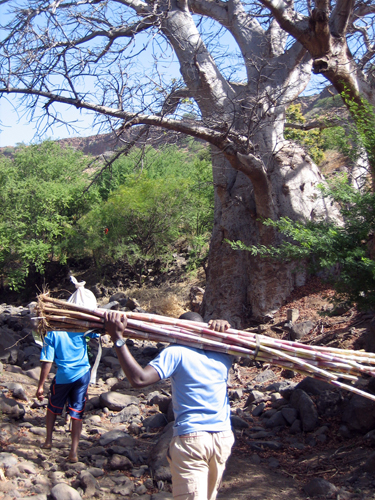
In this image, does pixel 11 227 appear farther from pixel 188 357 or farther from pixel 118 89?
pixel 188 357

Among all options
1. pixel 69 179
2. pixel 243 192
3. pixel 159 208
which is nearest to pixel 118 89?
pixel 243 192

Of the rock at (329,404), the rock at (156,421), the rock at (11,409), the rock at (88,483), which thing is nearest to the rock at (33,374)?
the rock at (11,409)

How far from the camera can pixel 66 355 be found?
4.43m

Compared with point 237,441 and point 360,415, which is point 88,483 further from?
point 360,415

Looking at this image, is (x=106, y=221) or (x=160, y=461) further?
(x=106, y=221)

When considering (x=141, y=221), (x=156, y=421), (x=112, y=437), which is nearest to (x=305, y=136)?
(x=141, y=221)

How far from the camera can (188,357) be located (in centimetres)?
271

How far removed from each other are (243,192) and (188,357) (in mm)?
7110

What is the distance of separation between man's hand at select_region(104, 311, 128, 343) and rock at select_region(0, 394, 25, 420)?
10.0ft

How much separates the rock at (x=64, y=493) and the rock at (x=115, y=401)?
8.08ft

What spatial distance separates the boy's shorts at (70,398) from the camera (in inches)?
173

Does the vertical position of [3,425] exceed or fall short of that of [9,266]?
it falls short

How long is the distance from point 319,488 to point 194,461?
5.85 feet

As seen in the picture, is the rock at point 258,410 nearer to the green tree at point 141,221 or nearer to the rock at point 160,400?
the rock at point 160,400
